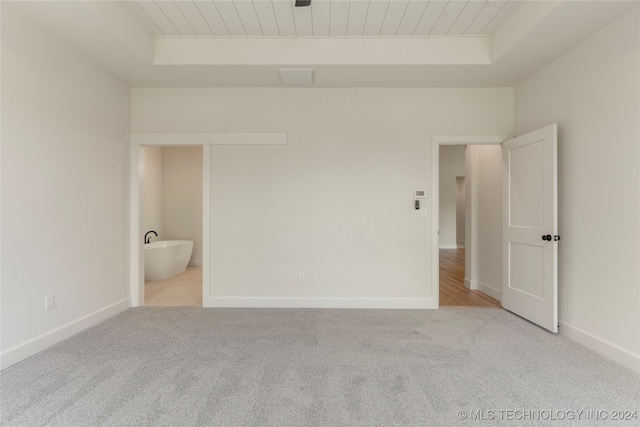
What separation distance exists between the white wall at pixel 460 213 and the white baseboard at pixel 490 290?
5.40 m

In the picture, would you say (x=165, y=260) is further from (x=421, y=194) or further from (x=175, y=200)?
(x=421, y=194)

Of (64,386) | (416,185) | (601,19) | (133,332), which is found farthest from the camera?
(416,185)

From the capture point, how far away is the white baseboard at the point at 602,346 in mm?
2087

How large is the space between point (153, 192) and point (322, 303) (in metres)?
4.38

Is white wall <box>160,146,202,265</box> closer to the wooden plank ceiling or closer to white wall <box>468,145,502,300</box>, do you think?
the wooden plank ceiling

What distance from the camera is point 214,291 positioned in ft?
11.2

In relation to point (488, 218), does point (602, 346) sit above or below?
below

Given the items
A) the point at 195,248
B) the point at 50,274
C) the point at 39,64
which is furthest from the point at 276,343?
the point at 195,248

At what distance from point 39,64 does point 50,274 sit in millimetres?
1719

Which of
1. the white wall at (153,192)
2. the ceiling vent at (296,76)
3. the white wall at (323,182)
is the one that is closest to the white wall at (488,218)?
the white wall at (323,182)

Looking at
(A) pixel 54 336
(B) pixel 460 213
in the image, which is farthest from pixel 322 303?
(B) pixel 460 213

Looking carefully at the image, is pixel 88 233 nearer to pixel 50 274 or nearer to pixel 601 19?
pixel 50 274

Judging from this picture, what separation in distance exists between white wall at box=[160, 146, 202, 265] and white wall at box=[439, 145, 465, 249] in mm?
6931

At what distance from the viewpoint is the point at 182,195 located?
607cm
